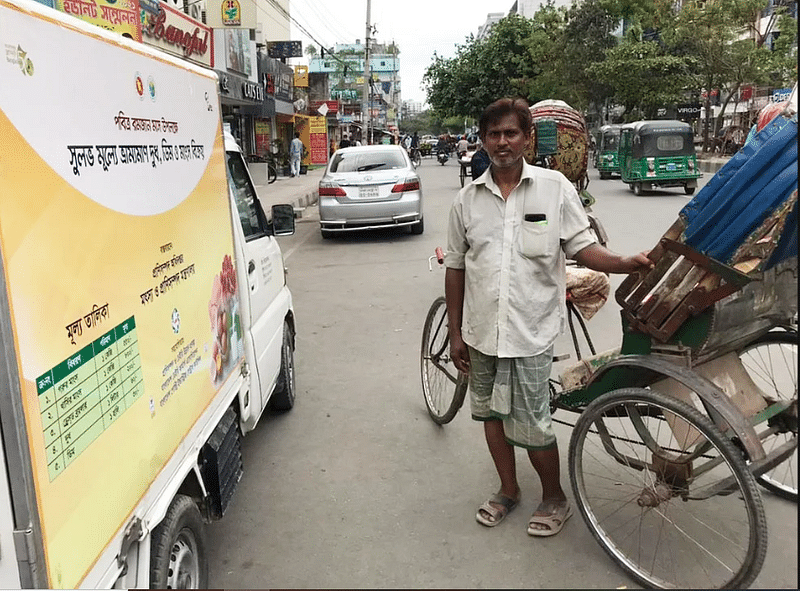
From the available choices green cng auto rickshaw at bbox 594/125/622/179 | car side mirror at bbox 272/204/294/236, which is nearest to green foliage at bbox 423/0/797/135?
green cng auto rickshaw at bbox 594/125/622/179

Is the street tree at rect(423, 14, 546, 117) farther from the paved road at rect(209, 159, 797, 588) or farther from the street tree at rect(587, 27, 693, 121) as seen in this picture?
the paved road at rect(209, 159, 797, 588)

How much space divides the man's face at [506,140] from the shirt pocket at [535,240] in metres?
0.25

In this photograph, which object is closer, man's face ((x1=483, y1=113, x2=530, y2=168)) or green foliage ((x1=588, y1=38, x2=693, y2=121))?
man's face ((x1=483, y1=113, x2=530, y2=168))

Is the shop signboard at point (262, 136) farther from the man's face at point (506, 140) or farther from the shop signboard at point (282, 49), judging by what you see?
the man's face at point (506, 140)

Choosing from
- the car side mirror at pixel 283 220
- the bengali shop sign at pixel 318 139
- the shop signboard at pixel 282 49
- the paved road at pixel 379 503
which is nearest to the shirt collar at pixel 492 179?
the paved road at pixel 379 503

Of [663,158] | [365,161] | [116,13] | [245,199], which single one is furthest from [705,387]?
[663,158]

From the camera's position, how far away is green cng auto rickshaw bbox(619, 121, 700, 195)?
57.0ft

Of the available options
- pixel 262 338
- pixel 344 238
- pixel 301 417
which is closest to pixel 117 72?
pixel 262 338

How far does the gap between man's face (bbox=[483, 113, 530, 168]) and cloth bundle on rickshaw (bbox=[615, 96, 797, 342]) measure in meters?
0.64

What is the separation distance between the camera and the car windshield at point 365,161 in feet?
38.9

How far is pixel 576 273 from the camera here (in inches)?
164

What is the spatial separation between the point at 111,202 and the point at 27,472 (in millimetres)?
784

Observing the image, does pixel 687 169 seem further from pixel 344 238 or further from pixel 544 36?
pixel 544 36

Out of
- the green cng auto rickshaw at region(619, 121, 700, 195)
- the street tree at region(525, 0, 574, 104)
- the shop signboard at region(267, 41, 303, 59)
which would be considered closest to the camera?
the green cng auto rickshaw at region(619, 121, 700, 195)
